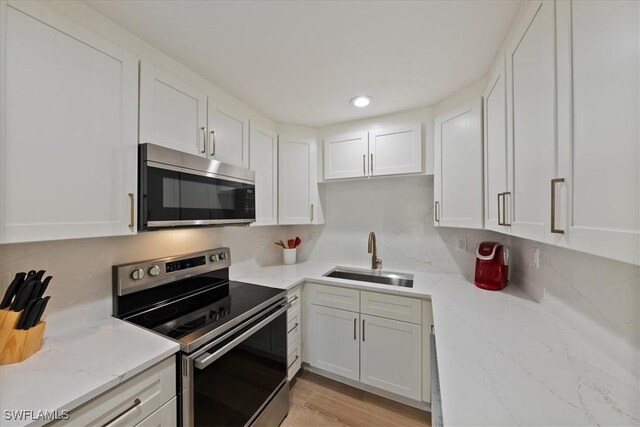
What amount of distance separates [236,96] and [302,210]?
1.11m

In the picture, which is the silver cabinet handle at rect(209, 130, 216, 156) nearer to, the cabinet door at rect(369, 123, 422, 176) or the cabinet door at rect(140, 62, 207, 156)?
the cabinet door at rect(140, 62, 207, 156)

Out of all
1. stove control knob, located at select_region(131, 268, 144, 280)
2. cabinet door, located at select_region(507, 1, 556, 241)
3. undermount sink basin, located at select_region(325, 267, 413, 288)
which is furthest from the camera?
undermount sink basin, located at select_region(325, 267, 413, 288)

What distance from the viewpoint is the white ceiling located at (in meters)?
1.03

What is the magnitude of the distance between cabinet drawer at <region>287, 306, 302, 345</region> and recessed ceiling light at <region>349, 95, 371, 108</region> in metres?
1.70

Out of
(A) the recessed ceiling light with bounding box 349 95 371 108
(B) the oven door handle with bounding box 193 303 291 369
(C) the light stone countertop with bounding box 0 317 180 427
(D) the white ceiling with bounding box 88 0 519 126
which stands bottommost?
(B) the oven door handle with bounding box 193 303 291 369

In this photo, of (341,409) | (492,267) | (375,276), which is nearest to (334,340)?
(341,409)

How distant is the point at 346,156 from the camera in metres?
2.25

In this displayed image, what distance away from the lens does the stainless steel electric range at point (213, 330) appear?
1.07 m

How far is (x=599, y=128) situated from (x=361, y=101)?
1497 mm

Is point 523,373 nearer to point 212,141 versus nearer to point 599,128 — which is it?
point 599,128

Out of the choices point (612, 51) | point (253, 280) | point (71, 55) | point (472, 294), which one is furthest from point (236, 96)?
point (472, 294)

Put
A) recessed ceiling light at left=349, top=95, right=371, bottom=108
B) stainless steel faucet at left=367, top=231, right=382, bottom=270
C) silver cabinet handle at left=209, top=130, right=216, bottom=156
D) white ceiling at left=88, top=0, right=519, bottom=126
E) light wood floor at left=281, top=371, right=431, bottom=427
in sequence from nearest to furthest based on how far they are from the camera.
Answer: white ceiling at left=88, top=0, right=519, bottom=126
silver cabinet handle at left=209, top=130, right=216, bottom=156
light wood floor at left=281, top=371, right=431, bottom=427
recessed ceiling light at left=349, top=95, right=371, bottom=108
stainless steel faucet at left=367, top=231, right=382, bottom=270

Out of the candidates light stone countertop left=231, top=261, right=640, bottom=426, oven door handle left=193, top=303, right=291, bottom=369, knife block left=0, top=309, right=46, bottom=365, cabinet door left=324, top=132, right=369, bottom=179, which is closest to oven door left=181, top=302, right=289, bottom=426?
oven door handle left=193, top=303, right=291, bottom=369

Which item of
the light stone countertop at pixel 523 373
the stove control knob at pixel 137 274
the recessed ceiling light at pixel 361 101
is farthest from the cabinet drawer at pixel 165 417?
the recessed ceiling light at pixel 361 101
